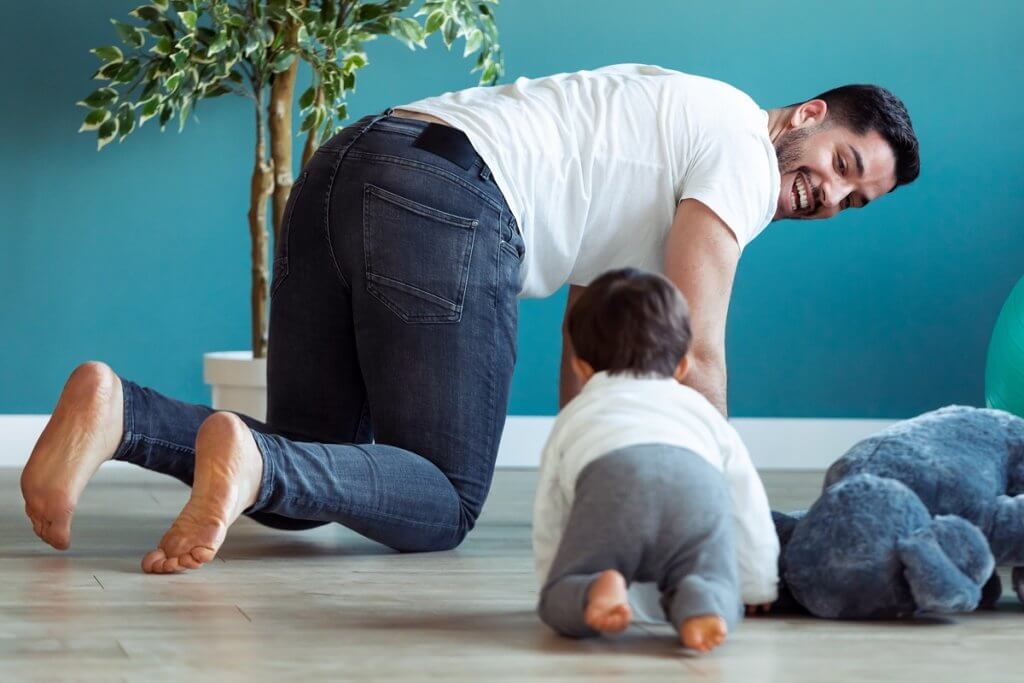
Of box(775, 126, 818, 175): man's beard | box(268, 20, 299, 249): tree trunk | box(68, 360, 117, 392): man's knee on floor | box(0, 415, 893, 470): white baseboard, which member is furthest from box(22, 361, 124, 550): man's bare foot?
box(0, 415, 893, 470): white baseboard

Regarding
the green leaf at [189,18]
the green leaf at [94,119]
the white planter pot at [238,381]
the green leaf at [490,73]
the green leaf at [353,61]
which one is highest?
the green leaf at [189,18]

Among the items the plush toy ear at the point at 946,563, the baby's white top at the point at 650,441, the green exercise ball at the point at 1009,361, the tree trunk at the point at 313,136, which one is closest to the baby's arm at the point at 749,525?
the baby's white top at the point at 650,441

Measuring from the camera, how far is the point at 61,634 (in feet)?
3.77

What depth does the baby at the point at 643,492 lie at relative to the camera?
3.54ft

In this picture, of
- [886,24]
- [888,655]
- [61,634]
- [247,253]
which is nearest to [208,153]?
[247,253]

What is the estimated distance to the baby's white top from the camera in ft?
3.73

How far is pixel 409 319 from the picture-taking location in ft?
5.07

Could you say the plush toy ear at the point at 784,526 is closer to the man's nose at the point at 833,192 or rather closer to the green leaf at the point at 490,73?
the man's nose at the point at 833,192

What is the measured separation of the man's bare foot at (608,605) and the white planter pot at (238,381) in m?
1.62

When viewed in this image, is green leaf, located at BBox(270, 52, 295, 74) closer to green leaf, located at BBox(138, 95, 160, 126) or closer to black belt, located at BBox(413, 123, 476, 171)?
green leaf, located at BBox(138, 95, 160, 126)

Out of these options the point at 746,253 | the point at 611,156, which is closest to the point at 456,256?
the point at 611,156

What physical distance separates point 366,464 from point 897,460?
559mm

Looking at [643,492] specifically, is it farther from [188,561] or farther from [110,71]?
[110,71]

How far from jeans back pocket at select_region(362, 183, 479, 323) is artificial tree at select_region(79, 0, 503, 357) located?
3.27ft
